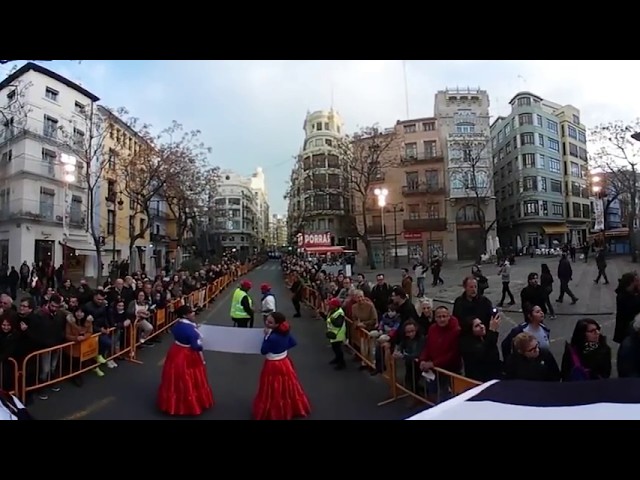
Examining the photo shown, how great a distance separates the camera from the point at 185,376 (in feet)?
10.2

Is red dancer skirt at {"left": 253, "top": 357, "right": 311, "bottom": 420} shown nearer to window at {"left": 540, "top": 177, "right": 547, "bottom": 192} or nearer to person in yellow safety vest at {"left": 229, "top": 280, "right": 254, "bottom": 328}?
person in yellow safety vest at {"left": 229, "top": 280, "right": 254, "bottom": 328}

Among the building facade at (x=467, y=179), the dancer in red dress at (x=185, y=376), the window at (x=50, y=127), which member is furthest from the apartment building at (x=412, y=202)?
the window at (x=50, y=127)

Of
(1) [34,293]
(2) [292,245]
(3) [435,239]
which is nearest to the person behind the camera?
(1) [34,293]

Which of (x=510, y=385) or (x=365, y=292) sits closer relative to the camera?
(x=510, y=385)

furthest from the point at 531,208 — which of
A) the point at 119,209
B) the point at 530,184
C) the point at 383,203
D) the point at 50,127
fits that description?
the point at 119,209

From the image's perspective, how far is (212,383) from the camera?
3.46 meters

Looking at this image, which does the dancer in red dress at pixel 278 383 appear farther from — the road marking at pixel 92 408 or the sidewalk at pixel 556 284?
the sidewalk at pixel 556 284

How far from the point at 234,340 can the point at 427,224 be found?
302 centimetres

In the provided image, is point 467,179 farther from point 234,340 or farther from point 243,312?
point 234,340

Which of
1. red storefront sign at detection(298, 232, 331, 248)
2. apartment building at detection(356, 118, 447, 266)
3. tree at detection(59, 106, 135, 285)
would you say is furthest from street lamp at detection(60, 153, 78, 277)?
red storefront sign at detection(298, 232, 331, 248)
